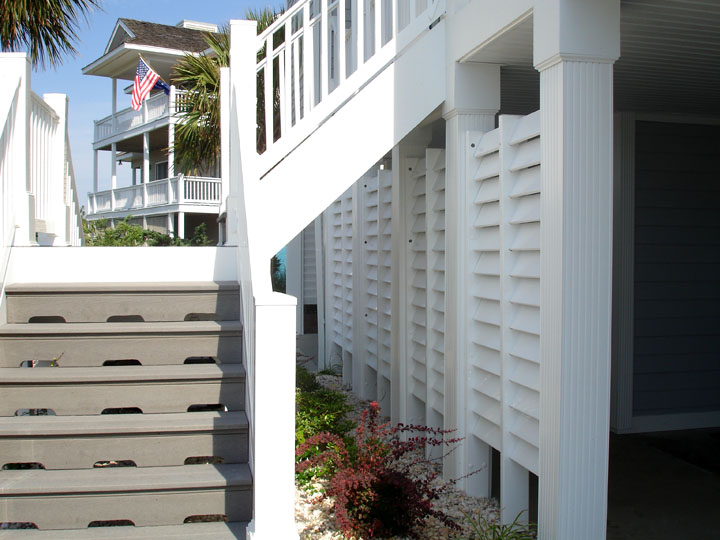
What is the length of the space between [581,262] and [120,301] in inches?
99.9

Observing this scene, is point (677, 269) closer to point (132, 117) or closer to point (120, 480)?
point (120, 480)

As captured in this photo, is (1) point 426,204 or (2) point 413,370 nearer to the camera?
(1) point 426,204

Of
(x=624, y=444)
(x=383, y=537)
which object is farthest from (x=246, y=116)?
(x=624, y=444)

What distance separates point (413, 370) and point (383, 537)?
1898 millimetres

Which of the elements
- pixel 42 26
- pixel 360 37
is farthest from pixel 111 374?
pixel 42 26

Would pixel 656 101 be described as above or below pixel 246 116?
above

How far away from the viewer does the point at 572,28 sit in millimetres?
2678

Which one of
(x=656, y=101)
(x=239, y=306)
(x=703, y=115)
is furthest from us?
(x=703, y=115)

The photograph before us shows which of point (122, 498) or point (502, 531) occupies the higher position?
point (122, 498)

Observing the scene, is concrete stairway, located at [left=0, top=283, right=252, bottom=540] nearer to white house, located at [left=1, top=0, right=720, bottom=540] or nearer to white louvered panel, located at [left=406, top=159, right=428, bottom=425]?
white house, located at [left=1, top=0, right=720, bottom=540]

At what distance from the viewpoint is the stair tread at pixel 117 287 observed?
3.78 m

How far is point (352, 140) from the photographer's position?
3.73 metres

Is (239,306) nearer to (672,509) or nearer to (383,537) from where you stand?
(383,537)

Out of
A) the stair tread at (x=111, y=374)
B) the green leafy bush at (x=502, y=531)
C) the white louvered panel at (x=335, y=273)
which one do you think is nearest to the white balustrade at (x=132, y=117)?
the white louvered panel at (x=335, y=273)
